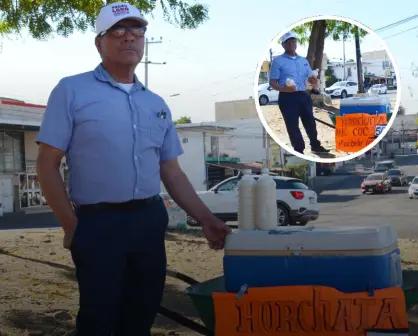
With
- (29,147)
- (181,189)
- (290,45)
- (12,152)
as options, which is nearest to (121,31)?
(181,189)

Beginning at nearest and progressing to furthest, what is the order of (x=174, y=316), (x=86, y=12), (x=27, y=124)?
1. (x=174, y=316)
2. (x=86, y=12)
3. (x=27, y=124)

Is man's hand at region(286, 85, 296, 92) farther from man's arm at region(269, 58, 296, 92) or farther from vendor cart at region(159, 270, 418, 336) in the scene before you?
vendor cart at region(159, 270, 418, 336)

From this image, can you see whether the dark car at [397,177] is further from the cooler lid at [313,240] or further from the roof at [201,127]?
the cooler lid at [313,240]

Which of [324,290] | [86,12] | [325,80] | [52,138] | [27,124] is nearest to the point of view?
[52,138]

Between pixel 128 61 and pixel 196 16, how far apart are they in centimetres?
694

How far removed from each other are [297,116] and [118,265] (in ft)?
7.65

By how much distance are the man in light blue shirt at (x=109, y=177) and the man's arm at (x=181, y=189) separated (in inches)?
10.3

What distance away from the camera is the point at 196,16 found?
32.6ft

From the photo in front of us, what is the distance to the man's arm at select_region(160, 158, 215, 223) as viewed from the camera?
11.7 ft

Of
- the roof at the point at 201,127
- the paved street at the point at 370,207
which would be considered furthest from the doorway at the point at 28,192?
the paved street at the point at 370,207

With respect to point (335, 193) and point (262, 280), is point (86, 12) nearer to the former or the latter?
point (262, 280)

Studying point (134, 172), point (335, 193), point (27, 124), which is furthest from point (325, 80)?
point (335, 193)

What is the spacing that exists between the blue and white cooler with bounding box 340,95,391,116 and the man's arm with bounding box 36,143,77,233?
98.2 inches

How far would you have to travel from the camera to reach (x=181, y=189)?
3623 mm
